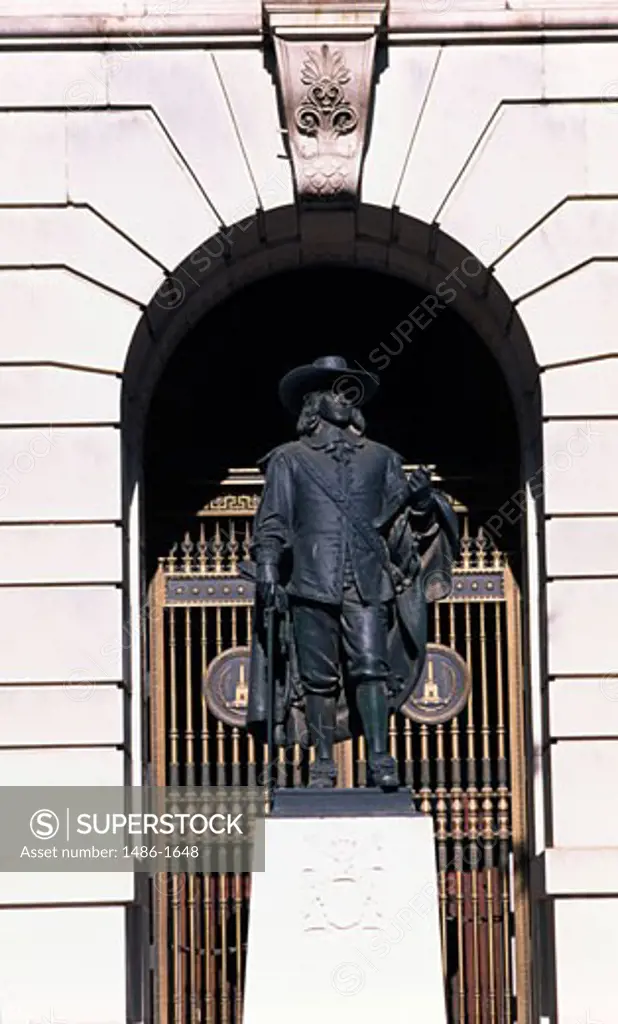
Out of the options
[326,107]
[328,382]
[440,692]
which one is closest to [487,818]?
[440,692]

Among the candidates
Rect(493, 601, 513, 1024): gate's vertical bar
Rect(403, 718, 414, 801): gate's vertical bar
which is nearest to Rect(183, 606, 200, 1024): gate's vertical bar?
Rect(403, 718, 414, 801): gate's vertical bar

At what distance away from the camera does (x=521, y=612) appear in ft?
63.9

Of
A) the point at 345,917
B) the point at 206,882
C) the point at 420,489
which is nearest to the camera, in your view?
the point at 345,917

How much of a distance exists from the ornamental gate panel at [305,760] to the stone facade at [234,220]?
3.25 feet

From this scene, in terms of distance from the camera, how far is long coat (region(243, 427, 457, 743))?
1692 cm

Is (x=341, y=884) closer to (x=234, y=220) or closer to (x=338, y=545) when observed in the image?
(x=338, y=545)

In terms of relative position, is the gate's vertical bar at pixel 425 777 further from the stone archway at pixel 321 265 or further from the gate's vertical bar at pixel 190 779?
the gate's vertical bar at pixel 190 779

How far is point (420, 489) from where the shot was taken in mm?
17109

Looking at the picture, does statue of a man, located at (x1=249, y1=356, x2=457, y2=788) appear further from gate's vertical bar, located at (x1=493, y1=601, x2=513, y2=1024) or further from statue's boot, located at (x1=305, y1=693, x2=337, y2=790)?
gate's vertical bar, located at (x1=493, y1=601, x2=513, y2=1024)

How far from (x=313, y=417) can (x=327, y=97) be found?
2254 mm

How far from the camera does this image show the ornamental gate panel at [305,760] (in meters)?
19.1

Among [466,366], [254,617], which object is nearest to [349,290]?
[466,366]

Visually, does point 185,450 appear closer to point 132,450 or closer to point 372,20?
point 132,450

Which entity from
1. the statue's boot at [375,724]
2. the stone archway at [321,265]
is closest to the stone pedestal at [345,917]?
the statue's boot at [375,724]
